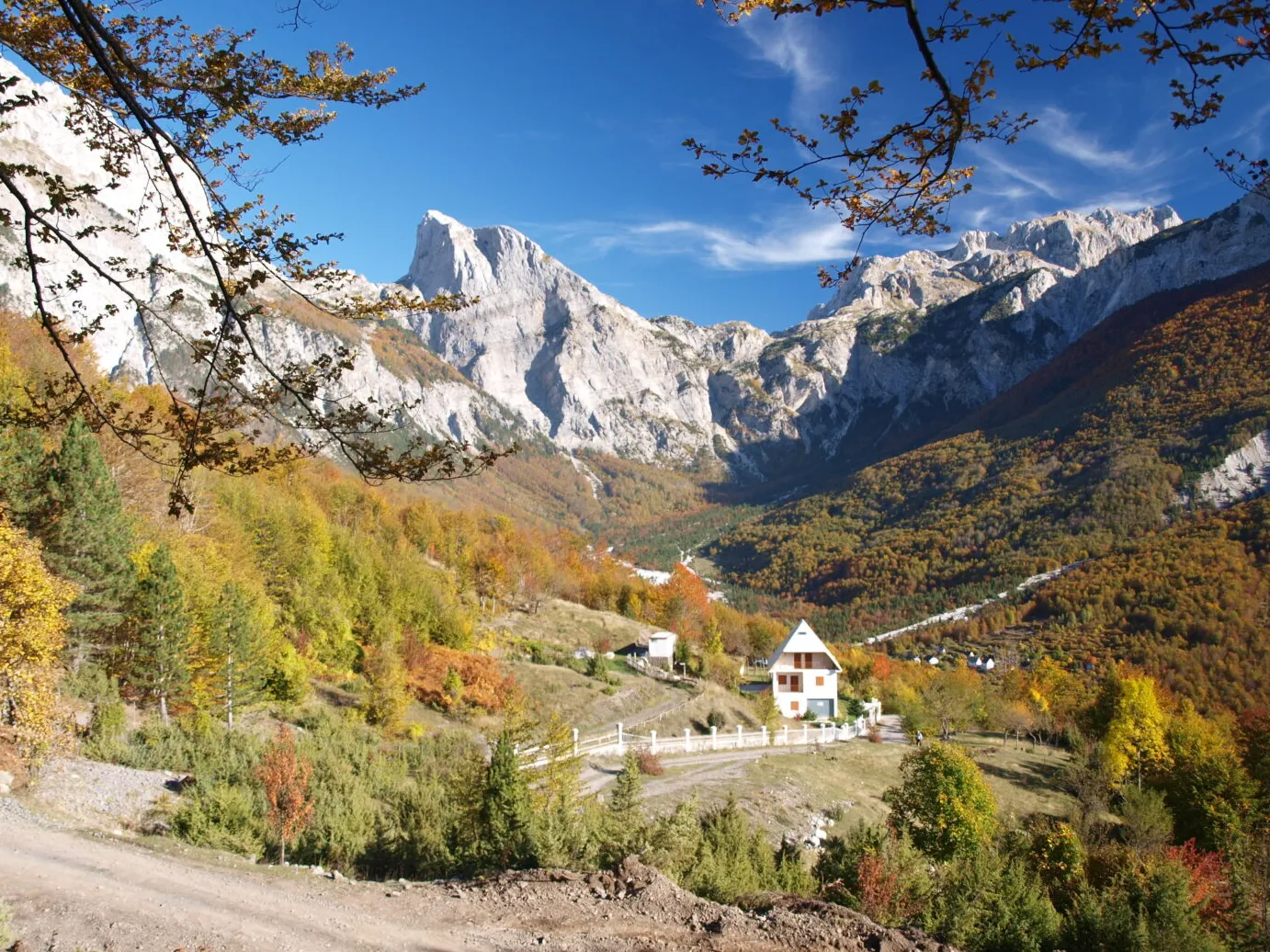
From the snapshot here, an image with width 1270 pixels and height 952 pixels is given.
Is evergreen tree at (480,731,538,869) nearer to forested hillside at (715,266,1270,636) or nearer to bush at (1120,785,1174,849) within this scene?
bush at (1120,785,1174,849)

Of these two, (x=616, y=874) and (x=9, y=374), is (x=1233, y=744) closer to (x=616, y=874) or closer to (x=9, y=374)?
(x=616, y=874)

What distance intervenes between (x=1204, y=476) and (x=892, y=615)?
62.2m

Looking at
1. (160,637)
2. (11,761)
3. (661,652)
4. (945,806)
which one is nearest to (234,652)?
(160,637)

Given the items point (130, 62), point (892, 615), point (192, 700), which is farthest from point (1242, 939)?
point (892, 615)

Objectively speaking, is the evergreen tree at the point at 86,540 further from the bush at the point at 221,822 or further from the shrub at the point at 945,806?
the shrub at the point at 945,806

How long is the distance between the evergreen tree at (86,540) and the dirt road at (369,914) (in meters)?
13.1

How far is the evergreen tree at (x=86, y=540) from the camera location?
68.0 ft

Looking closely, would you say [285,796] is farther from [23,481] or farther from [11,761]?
[23,481]

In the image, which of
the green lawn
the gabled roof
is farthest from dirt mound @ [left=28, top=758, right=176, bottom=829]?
the gabled roof

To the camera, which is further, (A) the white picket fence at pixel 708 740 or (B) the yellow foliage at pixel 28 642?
(A) the white picket fence at pixel 708 740

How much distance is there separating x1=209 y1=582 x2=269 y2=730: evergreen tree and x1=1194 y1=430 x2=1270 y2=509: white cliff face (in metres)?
157

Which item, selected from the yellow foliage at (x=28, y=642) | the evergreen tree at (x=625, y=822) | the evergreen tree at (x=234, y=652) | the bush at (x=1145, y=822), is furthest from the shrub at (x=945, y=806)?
the evergreen tree at (x=234, y=652)

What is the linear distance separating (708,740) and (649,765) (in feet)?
24.6

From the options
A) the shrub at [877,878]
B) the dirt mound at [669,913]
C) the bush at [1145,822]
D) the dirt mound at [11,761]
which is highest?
the dirt mound at [11,761]
